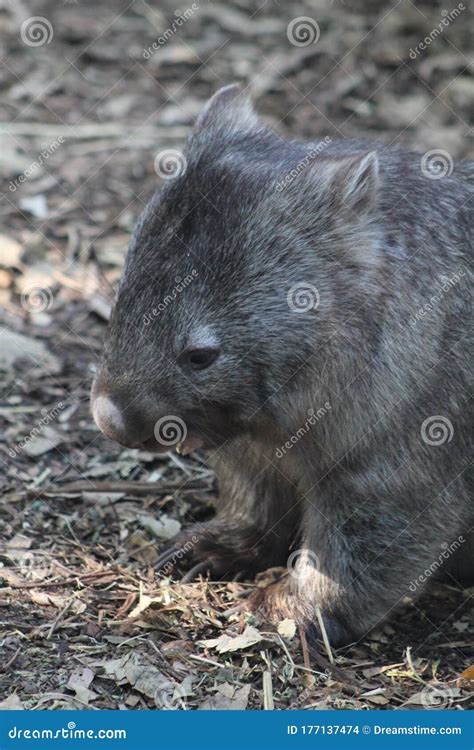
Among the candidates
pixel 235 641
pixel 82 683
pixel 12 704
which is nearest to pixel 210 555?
pixel 235 641

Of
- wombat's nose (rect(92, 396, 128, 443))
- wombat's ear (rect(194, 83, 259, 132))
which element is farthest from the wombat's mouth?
wombat's ear (rect(194, 83, 259, 132))

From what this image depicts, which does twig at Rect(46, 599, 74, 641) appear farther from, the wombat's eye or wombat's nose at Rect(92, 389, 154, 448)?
the wombat's eye

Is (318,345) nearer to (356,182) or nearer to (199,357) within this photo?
(199,357)

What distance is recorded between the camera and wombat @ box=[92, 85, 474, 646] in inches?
198

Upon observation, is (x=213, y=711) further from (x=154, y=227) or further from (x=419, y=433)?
(x=154, y=227)

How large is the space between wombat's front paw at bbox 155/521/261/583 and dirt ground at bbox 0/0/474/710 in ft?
0.43

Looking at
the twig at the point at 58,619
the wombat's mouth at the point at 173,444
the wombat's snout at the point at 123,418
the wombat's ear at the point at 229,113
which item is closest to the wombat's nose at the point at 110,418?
the wombat's snout at the point at 123,418

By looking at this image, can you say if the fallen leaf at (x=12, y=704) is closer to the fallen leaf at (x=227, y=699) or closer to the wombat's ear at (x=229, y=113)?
the fallen leaf at (x=227, y=699)

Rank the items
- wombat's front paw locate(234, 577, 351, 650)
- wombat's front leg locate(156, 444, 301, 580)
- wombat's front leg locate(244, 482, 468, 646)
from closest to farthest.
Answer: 1. wombat's front leg locate(244, 482, 468, 646)
2. wombat's front paw locate(234, 577, 351, 650)
3. wombat's front leg locate(156, 444, 301, 580)

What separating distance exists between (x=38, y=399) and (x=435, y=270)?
9.41 ft

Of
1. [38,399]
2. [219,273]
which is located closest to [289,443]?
[219,273]

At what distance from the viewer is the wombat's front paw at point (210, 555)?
6.03 metres

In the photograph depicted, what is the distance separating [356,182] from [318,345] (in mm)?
742

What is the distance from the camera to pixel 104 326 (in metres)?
7.98
